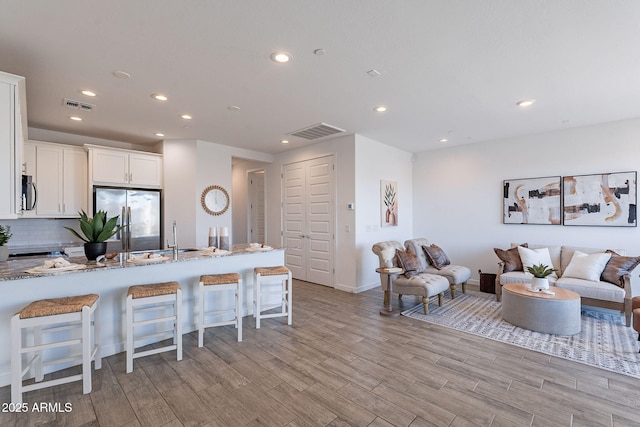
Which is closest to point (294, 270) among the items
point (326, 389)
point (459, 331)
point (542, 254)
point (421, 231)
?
point (421, 231)

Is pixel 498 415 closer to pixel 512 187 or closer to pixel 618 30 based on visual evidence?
pixel 618 30

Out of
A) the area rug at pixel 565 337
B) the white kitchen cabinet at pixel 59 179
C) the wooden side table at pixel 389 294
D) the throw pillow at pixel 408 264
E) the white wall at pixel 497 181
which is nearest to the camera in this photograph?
A: the area rug at pixel 565 337

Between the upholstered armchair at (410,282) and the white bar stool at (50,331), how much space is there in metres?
3.28

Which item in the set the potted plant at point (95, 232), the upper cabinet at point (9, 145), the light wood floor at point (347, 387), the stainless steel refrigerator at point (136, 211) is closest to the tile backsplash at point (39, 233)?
the stainless steel refrigerator at point (136, 211)

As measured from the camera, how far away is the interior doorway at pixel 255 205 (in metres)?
7.50

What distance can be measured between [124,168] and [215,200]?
1.54 metres

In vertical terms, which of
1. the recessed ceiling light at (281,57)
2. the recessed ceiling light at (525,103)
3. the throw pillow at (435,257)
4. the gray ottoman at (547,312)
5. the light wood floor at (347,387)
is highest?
the recessed ceiling light at (281,57)

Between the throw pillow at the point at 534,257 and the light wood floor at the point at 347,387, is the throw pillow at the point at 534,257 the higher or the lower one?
the higher one

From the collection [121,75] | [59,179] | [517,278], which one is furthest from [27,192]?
[517,278]

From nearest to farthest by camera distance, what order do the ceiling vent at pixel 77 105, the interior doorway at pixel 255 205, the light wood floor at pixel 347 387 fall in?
the light wood floor at pixel 347 387 < the ceiling vent at pixel 77 105 < the interior doorway at pixel 255 205

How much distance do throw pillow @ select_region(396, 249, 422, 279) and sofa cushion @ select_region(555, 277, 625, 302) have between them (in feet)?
6.03

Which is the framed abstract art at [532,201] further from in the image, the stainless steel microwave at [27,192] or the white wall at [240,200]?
the stainless steel microwave at [27,192]

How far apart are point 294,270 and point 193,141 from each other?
3226 millimetres

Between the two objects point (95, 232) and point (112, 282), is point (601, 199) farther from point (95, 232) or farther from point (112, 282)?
point (95, 232)
